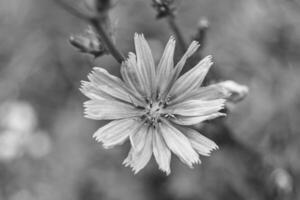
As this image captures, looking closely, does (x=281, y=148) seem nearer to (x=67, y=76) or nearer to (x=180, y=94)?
(x=180, y=94)

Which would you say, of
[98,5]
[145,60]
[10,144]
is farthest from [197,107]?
[10,144]

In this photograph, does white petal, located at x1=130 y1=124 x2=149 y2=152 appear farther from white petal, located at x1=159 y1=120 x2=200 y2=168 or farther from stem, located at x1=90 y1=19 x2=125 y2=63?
stem, located at x1=90 y1=19 x2=125 y2=63

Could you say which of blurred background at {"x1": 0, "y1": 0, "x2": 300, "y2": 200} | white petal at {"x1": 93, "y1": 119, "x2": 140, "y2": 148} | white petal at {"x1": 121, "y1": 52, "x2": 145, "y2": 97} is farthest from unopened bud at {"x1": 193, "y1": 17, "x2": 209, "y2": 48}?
blurred background at {"x1": 0, "y1": 0, "x2": 300, "y2": 200}

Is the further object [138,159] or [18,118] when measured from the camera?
[18,118]

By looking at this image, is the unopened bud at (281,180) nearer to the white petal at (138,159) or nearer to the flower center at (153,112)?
the flower center at (153,112)

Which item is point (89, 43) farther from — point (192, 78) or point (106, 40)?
point (192, 78)
